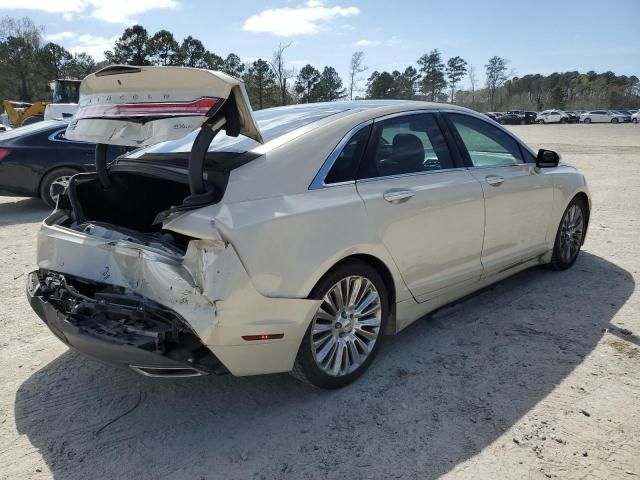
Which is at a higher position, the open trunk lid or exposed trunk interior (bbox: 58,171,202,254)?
the open trunk lid

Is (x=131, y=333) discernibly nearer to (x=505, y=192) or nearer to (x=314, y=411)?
(x=314, y=411)

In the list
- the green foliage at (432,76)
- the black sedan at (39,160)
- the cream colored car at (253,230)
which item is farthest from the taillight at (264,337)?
the green foliage at (432,76)

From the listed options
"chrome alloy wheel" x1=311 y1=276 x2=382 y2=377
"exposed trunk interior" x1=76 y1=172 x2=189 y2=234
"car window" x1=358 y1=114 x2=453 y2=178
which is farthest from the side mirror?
"exposed trunk interior" x1=76 y1=172 x2=189 y2=234

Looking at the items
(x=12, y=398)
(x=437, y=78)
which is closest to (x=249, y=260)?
(x=12, y=398)

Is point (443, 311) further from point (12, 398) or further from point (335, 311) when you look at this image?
point (12, 398)

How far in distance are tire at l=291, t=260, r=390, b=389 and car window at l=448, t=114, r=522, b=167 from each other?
1.45 m

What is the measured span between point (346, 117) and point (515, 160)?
1.83 meters

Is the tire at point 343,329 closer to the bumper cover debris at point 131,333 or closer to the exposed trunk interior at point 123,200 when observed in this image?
the bumper cover debris at point 131,333

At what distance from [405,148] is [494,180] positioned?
0.84 metres

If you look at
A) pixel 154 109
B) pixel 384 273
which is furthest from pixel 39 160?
pixel 384 273

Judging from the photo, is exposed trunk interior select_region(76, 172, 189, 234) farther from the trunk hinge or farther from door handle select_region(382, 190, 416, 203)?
door handle select_region(382, 190, 416, 203)

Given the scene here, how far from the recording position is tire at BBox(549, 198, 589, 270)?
16.2 ft

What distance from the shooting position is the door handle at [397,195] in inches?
124

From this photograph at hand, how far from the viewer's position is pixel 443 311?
13.7 ft
